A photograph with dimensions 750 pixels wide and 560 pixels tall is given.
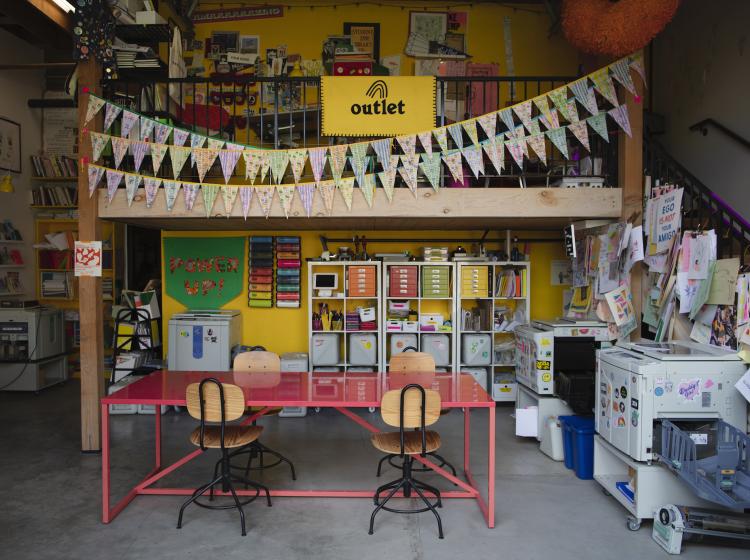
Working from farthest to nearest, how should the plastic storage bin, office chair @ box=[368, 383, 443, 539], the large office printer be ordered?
the large office printer → the plastic storage bin → office chair @ box=[368, 383, 443, 539]

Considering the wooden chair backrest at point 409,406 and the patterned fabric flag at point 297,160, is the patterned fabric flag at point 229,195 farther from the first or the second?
the wooden chair backrest at point 409,406

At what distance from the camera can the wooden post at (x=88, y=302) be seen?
15.8 ft

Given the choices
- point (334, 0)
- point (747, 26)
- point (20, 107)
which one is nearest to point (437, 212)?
point (747, 26)

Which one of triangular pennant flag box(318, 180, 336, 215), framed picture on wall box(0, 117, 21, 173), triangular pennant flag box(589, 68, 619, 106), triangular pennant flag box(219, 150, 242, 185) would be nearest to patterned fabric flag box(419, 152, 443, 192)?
triangular pennant flag box(318, 180, 336, 215)

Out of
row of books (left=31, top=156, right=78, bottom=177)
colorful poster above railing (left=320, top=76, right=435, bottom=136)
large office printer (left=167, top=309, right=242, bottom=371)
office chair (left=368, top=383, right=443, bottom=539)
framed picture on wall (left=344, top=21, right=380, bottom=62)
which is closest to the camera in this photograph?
office chair (left=368, top=383, right=443, bottom=539)

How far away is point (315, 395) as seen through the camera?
3.66 meters

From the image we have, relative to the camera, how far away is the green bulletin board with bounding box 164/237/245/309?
6793 millimetres

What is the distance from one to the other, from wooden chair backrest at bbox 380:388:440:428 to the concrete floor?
717 mm

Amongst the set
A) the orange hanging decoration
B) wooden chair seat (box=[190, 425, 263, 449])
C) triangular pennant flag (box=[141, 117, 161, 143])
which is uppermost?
the orange hanging decoration

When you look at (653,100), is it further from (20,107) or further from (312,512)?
(20,107)

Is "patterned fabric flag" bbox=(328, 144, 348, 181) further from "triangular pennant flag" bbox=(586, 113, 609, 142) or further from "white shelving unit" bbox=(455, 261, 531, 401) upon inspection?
"white shelving unit" bbox=(455, 261, 531, 401)

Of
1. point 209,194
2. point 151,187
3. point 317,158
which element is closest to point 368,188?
point 317,158

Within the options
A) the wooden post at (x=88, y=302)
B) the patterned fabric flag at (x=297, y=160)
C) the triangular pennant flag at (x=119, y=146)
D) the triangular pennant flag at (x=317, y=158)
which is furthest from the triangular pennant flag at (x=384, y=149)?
the wooden post at (x=88, y=302)

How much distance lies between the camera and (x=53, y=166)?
8.19 m
